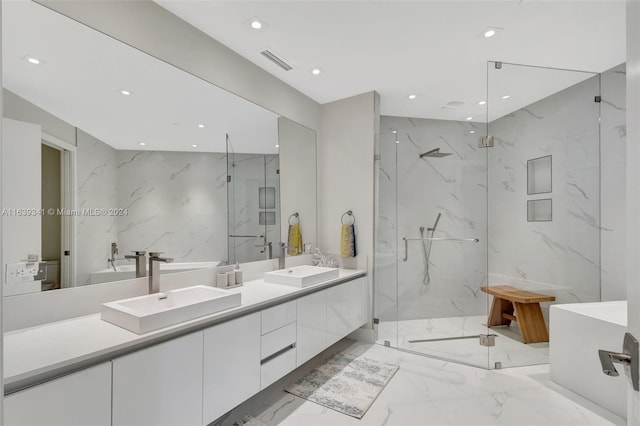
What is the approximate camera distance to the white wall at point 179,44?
1.76m

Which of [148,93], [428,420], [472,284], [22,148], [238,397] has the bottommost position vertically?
[428,420]

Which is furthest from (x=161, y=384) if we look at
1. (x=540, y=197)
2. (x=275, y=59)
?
(x=540, y=197)

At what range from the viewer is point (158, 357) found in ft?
4.95

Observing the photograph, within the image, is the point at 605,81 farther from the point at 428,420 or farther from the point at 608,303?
the point at 428,420

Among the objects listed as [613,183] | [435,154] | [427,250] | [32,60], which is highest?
[32,60]

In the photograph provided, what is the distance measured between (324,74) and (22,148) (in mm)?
2291

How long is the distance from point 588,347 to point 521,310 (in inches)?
30.2

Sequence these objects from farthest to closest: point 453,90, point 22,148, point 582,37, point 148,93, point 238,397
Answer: point 453,90 < point 582,37 < point 148,93 < point 238,397 < point 22,148

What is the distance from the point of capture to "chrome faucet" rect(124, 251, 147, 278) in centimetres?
199

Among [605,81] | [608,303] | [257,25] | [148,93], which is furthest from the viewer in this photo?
[605,81]

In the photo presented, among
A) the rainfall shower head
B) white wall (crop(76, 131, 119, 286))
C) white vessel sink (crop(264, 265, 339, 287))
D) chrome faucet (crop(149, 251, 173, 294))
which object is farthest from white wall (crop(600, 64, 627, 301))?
white wall (crop(76, 131, 119, 286))

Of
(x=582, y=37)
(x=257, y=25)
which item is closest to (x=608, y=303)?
(x=582, y=37)

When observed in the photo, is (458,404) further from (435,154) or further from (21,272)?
(21,272)

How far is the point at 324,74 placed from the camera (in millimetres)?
2986
